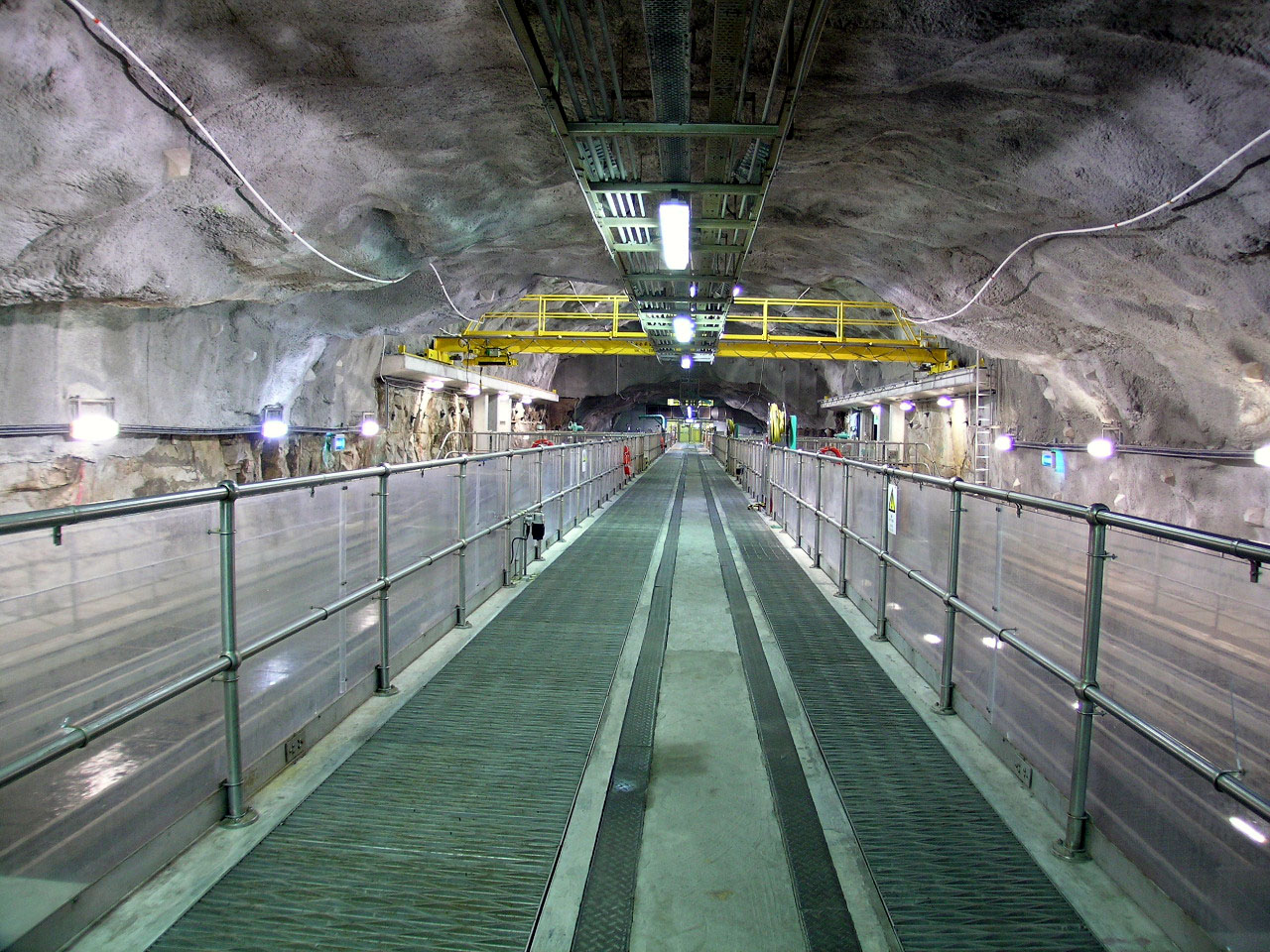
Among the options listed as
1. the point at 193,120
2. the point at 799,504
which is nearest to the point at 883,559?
the point at 799,504

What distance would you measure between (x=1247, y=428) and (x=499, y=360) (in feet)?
43.5

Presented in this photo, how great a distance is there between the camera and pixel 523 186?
7.77 meters

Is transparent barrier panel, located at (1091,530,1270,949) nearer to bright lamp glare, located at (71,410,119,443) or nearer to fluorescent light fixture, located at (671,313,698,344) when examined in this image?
fluorescent light fixture, located at (671,313,698,344)

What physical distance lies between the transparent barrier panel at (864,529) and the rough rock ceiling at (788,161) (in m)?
2.87

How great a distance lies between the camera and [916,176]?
681cm

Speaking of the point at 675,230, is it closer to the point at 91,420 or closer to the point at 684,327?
the point at 684,327

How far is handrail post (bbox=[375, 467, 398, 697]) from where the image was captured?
4195mm

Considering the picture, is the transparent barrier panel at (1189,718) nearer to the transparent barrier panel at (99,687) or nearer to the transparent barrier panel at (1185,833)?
the transparent barrier panel at (1185,833)

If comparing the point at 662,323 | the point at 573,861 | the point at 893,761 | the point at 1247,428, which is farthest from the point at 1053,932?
the point at 662,323

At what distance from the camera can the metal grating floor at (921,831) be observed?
2.32 meters

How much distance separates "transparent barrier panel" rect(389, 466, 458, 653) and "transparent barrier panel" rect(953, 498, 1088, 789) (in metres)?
3.43

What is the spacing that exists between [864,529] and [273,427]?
9.02 meters

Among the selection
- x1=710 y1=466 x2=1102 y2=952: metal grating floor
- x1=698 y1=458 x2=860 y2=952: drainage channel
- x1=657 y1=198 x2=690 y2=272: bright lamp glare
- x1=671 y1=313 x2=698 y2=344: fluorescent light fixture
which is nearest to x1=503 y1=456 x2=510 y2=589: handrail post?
x1=657 y1=198 x2=690 y2=272: bright lamp glare

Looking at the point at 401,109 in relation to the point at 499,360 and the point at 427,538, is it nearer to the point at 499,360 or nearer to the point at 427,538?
the point at 427,538
